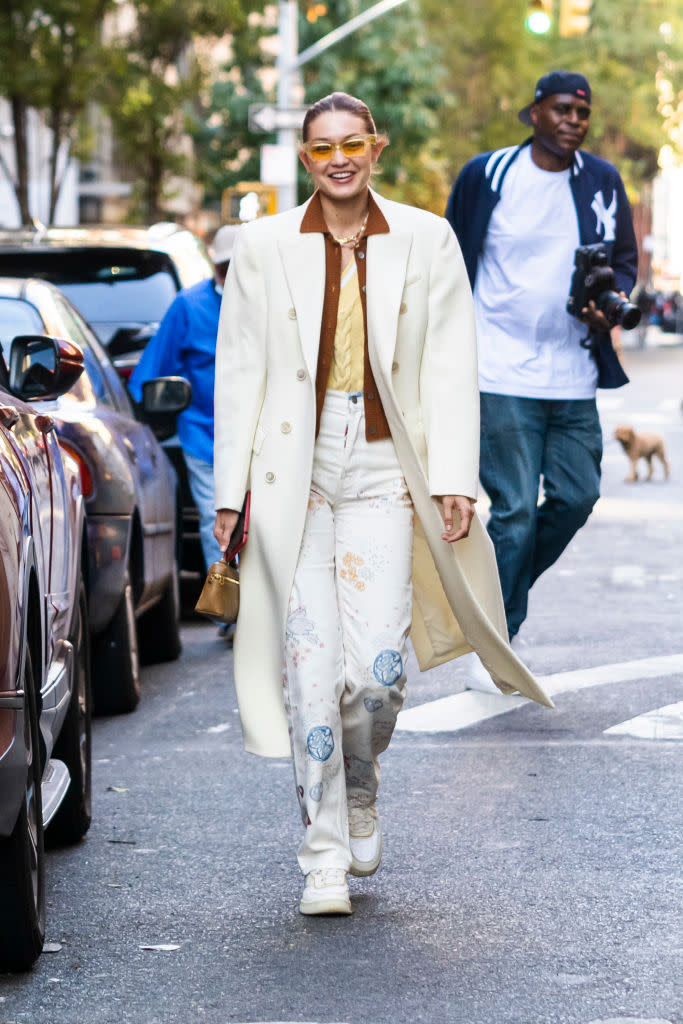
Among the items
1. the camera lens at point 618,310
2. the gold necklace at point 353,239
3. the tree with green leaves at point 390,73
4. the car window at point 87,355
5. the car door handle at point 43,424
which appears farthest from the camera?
the tree with green leaves at point 390,73

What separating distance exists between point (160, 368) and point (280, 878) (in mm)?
4646

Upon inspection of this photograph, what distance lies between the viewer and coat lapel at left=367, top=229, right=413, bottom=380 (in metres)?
5.00

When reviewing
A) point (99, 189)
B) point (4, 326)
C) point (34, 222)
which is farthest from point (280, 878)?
point (99, 189)

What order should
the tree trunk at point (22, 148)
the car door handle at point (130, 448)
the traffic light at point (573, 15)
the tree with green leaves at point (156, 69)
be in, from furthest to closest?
the tree with green leaves at point (156, 69)
the traffic light at point (573, 15)
the tree trunk at point (22, 148)
the car door handle at point (130, 448)

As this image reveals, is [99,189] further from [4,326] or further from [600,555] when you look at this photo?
[4,326]

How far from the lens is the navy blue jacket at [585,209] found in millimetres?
7605

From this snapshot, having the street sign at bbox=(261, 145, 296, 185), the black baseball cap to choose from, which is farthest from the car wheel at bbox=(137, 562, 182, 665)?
the street sign at bbox=(261, 145, 296, 185)

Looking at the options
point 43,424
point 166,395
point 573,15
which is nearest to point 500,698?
point 166,395

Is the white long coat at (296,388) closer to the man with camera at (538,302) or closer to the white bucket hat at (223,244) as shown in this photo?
the man with camera at (538,302)

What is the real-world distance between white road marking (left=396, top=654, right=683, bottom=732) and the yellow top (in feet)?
8.05

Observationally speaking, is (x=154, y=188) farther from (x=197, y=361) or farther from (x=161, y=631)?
(x=161, y=631)

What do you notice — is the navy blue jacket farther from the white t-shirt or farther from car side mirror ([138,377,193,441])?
car side mirror ([138,377,193,441])

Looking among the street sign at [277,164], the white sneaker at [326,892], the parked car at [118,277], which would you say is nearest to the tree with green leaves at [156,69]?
the street sign at [277,164]

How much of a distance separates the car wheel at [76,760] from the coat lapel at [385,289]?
4.23 feet
